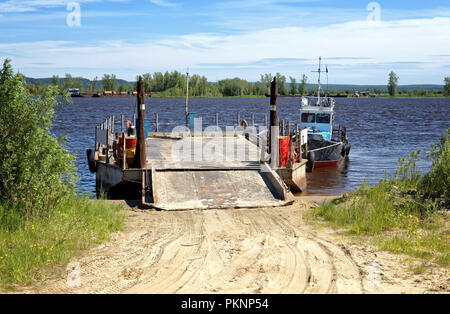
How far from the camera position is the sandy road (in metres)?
7.87

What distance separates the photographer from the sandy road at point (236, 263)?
787 centimetres

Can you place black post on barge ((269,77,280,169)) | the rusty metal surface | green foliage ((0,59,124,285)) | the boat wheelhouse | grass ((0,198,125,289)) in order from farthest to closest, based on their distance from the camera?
the boat wheelhouse → black post on barge ((269,77,280,169)) → the rusty metal surface → green foliage ((0,59,124,285)) → grass ((0,198,125,289))

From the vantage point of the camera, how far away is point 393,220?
450 inches

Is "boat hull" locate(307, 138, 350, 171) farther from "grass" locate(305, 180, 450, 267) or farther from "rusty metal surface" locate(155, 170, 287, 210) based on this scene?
"grass" locate(305, 180, 450, 267)

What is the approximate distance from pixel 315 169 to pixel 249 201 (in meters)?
15.0

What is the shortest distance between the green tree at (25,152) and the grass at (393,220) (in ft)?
20.1

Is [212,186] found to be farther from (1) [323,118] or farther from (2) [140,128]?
(1) [323,118]

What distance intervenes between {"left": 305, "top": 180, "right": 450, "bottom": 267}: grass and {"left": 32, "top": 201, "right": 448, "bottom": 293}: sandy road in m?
0.62

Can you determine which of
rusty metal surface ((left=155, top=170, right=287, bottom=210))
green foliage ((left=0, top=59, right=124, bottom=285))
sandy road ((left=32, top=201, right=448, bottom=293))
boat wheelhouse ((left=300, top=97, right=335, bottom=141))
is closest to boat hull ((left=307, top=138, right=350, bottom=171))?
boat wheelhouse ((left=300, top=97, right=335, bottom=141))

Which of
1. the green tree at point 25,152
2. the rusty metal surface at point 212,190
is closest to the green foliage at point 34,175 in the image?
the green tree at point 25,152

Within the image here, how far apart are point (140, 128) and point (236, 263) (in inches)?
305

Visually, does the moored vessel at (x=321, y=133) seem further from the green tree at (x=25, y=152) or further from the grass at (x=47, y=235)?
the green tree at (x=25, y=152)

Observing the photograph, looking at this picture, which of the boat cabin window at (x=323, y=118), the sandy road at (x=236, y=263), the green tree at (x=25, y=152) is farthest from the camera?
the boat cabin window at (x=323, y=118)
